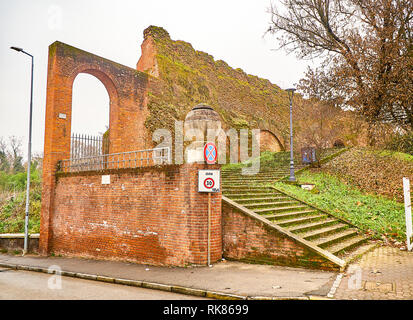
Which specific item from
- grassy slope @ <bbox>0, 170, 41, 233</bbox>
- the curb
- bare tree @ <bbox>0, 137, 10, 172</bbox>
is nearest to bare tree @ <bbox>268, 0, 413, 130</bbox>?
the curb

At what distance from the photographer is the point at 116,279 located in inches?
266

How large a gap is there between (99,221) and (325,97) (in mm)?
13286

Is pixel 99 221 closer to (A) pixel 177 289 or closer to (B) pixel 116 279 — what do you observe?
(B) pixel 116 279

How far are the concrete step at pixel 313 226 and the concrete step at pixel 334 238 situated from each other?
1.31 ft

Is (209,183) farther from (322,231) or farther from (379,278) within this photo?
(379,278)

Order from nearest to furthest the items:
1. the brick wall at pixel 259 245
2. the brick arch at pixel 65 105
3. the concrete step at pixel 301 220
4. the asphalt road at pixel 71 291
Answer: the asphalt road at pixel 71 291 → the brick wall at pixel 259 245 → the concrete step at pixel 301 220 → the brick arch at pixel 65 105

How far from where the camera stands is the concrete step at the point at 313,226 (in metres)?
7.92

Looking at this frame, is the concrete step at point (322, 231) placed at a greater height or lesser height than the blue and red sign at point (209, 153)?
lesser

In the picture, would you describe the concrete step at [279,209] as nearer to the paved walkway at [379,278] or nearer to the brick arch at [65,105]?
the paved walkway at [379,278]

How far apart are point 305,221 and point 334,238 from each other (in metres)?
0.98

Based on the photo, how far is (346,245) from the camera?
799 centimetres

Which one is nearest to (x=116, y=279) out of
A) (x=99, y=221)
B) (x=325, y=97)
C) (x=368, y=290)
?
(x=99, y=221)

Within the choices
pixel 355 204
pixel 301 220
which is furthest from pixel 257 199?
pixel 355 204

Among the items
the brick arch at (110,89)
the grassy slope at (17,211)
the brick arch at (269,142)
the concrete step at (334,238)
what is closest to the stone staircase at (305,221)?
the concrete step at (334,238)
